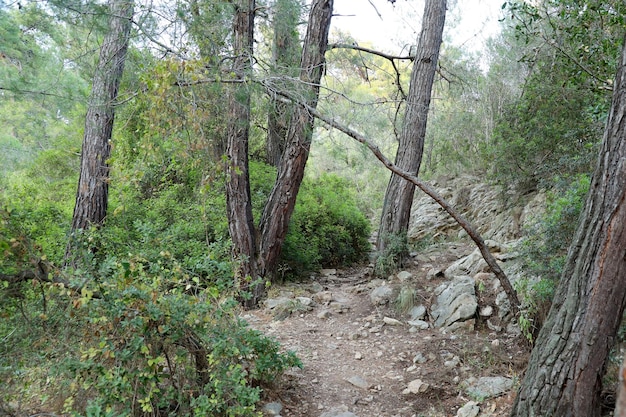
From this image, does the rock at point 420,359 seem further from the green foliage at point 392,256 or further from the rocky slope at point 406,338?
the green foliage at point 392,256

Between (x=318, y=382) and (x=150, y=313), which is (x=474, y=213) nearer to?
(x=318, y=382)

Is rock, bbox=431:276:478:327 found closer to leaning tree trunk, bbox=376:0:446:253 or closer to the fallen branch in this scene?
the fallen branch

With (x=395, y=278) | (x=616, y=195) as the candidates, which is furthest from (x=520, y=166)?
(x=616, y=195)

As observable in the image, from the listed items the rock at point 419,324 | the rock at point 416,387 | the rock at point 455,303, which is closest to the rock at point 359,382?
the rock at point 416,387

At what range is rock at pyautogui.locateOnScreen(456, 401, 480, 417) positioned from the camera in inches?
130

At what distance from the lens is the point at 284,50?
294 inches

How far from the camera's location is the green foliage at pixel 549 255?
12.4 feet

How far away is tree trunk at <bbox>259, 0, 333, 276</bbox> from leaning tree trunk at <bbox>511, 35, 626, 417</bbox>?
12.3ft

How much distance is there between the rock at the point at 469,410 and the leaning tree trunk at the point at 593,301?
0.58 meters

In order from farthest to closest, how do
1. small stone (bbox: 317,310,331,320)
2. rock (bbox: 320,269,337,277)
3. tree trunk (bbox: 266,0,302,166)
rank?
rock (bbox: 320,269,337,277) → small stone (bbox: 317,310,331,320) → tree trunk (bbox: 266,0,302,166)

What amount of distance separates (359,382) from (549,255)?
2106 mm

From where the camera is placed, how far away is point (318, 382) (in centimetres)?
407

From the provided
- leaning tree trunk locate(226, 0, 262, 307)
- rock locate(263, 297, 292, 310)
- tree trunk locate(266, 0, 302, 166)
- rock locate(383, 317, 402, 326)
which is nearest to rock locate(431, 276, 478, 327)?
rock locate(383, 317, 402, 326)

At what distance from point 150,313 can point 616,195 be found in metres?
2.87
